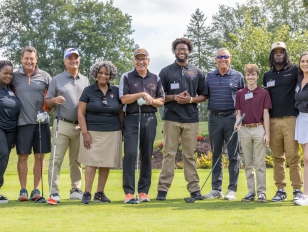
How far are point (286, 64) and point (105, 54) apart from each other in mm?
42861

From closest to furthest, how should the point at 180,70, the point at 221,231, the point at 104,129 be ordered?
the point at 221,231 → the point at 104,129 → the point at 180,70

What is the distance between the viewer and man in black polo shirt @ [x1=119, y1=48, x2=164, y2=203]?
7262 mm

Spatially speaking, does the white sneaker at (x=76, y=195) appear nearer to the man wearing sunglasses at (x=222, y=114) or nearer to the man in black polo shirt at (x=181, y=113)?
the man in black polo shirt at (x=181, y=113)

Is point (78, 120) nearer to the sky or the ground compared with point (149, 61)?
nearer to the ground

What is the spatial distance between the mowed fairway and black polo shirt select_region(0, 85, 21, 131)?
1036 mm

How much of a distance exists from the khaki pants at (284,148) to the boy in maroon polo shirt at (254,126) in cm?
22

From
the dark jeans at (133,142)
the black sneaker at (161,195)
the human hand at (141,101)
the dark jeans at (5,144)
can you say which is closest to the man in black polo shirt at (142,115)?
the dark jeans at (133,142)

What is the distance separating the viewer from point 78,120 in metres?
7.21

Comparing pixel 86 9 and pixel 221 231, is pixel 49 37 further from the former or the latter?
pixel 221 231

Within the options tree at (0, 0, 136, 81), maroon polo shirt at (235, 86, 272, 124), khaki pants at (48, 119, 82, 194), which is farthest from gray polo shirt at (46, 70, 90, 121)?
tree at (0, 0, 136, 81)

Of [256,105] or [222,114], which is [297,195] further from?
[222,114]

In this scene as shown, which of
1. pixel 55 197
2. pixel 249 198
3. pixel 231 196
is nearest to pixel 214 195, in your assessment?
pixel 231 196

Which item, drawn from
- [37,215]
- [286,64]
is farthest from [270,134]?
[37,215]

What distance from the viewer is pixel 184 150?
7.83 meters
